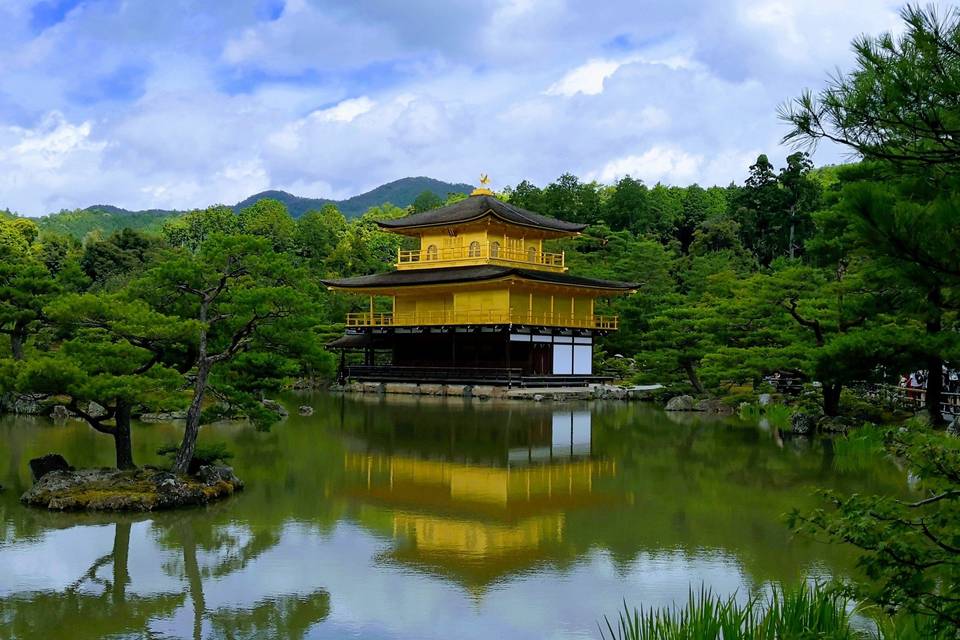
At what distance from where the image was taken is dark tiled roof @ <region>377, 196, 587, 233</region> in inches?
1281

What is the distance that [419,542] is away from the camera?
802 centimetres

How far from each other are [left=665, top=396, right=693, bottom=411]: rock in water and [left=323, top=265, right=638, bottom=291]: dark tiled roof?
7.37m

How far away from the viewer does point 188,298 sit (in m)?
10.8

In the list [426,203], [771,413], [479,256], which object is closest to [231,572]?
[771,413]

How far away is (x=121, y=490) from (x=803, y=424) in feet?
42.0

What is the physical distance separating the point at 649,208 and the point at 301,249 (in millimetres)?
22059

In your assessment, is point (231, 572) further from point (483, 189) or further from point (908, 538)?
point (483, 189)

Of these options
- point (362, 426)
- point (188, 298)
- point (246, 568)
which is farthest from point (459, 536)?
point (362, 426)

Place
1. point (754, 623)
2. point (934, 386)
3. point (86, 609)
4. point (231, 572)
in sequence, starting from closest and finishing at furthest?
point (754, 623) → point (86, 609) → point (231, 572) → point (934, 386)

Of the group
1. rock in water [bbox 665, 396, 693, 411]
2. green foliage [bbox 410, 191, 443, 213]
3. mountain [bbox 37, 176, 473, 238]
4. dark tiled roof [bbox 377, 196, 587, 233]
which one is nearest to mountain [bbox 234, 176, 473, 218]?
mountain [bbox 37, 176, 473, 238]

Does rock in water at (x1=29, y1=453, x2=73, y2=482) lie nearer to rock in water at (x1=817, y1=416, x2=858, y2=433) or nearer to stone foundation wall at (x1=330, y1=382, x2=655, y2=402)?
Answer: rock in water at (x1=817, y1=416, x2=858, y2=433)

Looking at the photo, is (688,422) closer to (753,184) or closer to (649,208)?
(753,184)

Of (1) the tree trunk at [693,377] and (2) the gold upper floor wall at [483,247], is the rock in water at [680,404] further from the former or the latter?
(2) the gold upper floor wall at [483,247]

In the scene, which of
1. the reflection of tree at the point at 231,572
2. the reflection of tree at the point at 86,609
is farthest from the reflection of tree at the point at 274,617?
the reflection of tree at the point at 86,609
